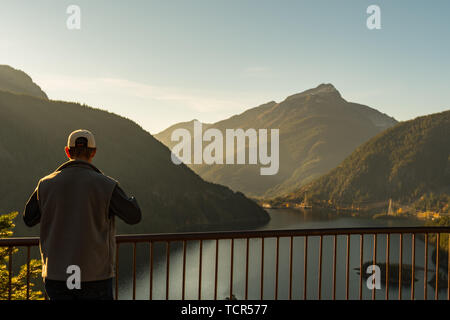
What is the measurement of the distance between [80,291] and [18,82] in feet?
668

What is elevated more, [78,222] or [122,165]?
[78,222]

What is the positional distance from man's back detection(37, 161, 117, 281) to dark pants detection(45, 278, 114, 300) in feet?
0.14

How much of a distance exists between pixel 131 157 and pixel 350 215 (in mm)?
69406

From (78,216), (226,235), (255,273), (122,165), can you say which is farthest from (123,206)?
(122,165)

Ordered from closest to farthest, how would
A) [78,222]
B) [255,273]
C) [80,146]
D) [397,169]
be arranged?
1. [78,222]
2. [80,146]
3. [255,273]
4. [397,169]

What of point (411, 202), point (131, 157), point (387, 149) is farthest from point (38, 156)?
point (387, 149)

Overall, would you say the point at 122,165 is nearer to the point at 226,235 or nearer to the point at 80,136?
the point at 226,235

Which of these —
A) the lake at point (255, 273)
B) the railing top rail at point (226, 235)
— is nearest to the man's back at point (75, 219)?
the railing top rail at point (226, 235)

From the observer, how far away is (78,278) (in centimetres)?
251

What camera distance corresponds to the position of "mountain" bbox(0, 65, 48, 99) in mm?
178550

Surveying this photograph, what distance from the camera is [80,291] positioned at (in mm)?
2533

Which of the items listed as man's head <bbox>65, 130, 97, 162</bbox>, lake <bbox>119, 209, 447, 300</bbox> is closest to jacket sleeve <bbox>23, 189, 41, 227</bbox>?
man's head <bbox>65, 130, 97, 162</bbox>

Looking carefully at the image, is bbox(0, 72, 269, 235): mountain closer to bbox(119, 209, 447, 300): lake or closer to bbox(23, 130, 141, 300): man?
bbox(119, 209, 447, 300): lake

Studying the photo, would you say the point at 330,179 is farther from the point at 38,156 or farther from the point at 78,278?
the point at 78,278
